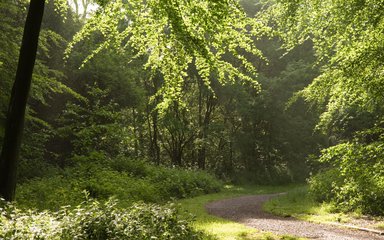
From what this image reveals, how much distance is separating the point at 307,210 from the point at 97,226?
1057 cm

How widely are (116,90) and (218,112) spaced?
1848 cm

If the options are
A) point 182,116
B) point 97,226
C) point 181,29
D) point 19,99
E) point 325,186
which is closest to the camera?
point 97,226

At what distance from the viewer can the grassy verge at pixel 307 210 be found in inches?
517

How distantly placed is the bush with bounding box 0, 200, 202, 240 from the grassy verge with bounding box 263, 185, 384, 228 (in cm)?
701

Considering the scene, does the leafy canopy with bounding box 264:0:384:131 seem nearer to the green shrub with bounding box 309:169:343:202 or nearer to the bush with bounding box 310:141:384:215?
the bush with bounding box 310:141:384:215

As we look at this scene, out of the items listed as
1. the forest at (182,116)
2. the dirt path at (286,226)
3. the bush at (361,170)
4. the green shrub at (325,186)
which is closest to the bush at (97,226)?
the forest at (182,116)

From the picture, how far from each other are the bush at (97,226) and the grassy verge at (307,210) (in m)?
7.01

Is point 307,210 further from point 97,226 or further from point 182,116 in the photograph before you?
point 182,116

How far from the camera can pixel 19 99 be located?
858 cm

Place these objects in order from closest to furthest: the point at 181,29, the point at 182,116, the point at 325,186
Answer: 1. the point at 181,29
2. the point at 325,186
3. the point at 182,116

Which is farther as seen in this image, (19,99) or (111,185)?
(111,185)

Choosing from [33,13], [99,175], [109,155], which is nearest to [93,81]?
[109,155]

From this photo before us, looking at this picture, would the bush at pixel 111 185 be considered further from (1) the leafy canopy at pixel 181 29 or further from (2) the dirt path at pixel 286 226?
(1) the leafy canopy at pixel 181 29

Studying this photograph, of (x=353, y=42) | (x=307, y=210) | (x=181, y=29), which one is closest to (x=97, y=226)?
(x=181, y=29)
